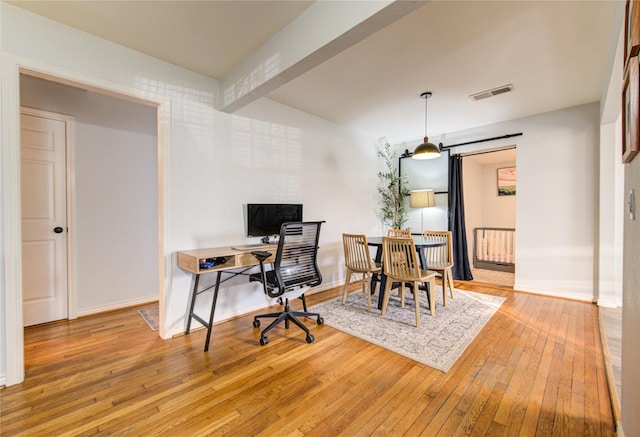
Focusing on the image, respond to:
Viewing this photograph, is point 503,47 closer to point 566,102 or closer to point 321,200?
point 566,102

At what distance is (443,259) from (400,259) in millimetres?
1211

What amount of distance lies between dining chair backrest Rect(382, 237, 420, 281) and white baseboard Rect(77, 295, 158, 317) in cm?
298

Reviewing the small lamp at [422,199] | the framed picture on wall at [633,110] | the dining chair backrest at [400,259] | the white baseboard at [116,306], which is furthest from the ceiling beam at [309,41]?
the small lamp at [422,199]

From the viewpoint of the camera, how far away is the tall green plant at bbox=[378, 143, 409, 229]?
5.20 m

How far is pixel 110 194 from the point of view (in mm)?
3250

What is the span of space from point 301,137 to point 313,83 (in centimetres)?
89

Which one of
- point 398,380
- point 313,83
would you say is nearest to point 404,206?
point 313,83

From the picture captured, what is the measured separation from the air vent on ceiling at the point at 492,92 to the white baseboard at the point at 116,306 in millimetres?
4693

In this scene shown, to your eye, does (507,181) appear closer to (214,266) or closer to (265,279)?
(265,279)

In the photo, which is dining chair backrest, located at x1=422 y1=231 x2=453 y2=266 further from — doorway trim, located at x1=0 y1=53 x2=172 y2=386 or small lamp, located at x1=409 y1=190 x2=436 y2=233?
doorway trim, located at x1=0 y1=53 x2=172 y2=386

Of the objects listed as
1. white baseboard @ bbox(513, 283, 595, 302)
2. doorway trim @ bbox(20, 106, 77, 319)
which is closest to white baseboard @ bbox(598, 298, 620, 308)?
white baseboard @ bbox(513, 283, 595, 302)

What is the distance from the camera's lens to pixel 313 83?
2.99 metres

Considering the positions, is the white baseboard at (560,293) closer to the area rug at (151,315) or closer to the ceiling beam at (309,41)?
the ceiling beam at (309,41)

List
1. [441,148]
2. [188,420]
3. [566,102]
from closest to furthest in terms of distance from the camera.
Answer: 1. [188,420]
2. [566,102]
3. [441,148]
